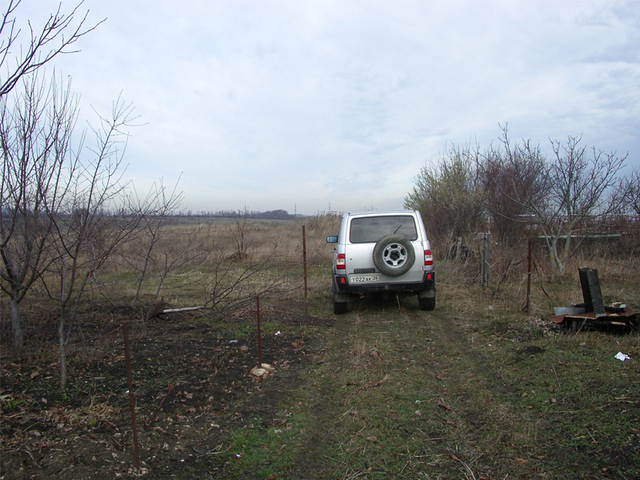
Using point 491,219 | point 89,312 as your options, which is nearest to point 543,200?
point 491,219

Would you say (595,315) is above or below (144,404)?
above

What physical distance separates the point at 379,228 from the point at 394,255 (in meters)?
0.74

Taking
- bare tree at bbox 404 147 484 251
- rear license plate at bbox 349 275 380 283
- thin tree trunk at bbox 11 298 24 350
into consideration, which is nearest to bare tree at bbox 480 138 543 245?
bare tree at bbox 404 147 484 251

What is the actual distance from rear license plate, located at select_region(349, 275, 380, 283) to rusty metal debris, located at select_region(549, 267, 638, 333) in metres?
2.84

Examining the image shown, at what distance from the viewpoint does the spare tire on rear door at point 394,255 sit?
7.45 m

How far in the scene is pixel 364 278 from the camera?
7672 millimetres

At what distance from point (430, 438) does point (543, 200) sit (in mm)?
11009

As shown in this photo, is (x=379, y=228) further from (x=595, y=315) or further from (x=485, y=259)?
(x=595, y=315)

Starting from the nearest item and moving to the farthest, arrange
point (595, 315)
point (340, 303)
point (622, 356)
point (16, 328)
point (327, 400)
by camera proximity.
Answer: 1. point (327, 400)
2. point (622, 356)
3. point (16, 328)
4. point (595, 315)
5. point (340, 303)

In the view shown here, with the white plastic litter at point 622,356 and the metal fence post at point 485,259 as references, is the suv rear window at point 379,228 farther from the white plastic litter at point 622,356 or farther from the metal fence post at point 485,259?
the white plastic litter at point 622,356

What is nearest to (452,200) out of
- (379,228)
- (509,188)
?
(509,188)

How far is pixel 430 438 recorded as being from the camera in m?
3.41

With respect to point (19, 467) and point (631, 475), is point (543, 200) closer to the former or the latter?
point (631, 475)

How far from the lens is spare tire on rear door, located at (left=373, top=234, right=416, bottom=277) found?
7453mm
